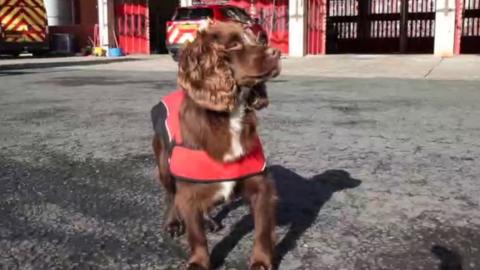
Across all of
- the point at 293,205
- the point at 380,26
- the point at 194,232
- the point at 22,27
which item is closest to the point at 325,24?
the point at 380,26

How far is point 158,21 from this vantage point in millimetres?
28828

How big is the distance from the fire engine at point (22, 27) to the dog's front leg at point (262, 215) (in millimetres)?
21442

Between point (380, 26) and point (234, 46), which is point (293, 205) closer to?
point (234, 46)

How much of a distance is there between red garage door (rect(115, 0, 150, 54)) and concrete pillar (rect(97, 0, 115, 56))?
0.54m

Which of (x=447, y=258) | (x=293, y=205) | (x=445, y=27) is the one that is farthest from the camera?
(x=445, y=27)

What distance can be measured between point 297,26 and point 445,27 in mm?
5330

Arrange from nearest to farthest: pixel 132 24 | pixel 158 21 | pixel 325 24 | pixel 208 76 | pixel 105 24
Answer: pixel 208 76
pixel 325 24
pixel 105 24
pixel 132 24
pixel 158 21

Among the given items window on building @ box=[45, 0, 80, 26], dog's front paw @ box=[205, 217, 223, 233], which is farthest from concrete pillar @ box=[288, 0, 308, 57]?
dog's front paw @ box=[205, 217, 223, 233]

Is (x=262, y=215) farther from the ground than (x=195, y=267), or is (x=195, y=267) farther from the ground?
(x=262, y=215)

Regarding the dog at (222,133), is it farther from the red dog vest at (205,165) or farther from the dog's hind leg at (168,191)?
the dog's hind leg at (168,191)

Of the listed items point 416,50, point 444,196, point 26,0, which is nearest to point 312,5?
point 416,50

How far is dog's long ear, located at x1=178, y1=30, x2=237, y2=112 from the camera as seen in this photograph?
8.23 ft

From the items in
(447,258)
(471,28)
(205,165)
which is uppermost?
(471,28)

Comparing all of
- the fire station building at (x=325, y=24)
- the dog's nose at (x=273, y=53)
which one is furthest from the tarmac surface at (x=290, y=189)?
the fire station building at (x=325, y=24)
